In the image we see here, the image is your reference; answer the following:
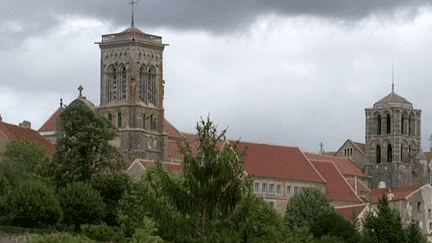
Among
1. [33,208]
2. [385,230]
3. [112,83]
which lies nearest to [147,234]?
[33,208]

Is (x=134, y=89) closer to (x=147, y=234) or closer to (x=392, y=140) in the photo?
(x=392, y=140)

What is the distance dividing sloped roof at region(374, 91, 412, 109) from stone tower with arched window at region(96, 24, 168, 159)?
41188mm

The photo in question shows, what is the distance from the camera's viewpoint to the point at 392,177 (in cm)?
18400

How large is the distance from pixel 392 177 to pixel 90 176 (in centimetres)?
8663

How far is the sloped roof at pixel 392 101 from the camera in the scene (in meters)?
187

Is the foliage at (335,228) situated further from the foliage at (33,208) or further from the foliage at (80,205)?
the foliage at (33,208)

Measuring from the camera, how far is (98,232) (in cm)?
9344

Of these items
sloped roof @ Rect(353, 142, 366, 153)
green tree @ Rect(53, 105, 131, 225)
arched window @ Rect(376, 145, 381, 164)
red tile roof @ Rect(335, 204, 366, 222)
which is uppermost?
sloped roof @ Rect(353, 142, 366, 153)

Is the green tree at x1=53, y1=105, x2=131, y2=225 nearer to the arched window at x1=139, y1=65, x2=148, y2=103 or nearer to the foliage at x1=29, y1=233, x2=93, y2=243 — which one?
the foliage at x1=29, y1=233, x2=93, y2=243

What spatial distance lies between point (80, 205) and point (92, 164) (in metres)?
7.46

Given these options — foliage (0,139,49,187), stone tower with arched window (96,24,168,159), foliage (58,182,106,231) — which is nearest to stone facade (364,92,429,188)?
stone tower with arched window (96,24,168,159)

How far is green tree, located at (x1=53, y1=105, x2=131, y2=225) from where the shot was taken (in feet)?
342

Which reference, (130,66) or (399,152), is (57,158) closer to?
(130,66)

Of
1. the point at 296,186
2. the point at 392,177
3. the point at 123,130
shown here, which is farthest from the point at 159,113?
the point at 392,177
